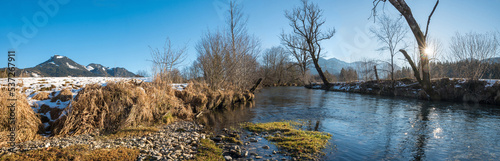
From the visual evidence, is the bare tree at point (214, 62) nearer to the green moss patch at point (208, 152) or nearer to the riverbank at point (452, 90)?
the green moss patch at point (208, 152)

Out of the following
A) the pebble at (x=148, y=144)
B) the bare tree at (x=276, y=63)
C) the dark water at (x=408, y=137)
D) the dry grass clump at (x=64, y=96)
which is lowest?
the dark water at (x=408, y=137)

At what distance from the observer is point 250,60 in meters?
17.0

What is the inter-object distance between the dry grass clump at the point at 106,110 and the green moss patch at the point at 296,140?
3540 mm

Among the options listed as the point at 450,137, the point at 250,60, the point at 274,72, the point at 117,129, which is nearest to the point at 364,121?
the point at 450,137

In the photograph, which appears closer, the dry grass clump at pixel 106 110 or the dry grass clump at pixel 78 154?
the dry grass clump at pixel 78 154

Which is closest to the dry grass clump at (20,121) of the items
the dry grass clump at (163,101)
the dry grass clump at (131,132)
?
the dry grass clump at (131,132)

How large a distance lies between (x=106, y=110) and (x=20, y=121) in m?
1.76

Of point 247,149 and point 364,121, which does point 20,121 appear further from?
point 364,121

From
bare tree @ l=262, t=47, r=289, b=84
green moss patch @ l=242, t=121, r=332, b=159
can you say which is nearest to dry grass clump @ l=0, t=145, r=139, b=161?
green moss patch @ l=242, t=121, r=332, b=159

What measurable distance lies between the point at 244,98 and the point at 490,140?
38.1 feet

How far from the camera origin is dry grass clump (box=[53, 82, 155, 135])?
5906 millimetres

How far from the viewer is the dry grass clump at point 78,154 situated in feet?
12.5

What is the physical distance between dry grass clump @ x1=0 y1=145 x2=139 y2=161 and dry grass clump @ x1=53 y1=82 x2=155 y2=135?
5.42ft

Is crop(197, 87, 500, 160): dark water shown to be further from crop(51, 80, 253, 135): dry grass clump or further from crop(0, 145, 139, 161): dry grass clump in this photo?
crop(0, 145, 139, 161): dry grass clump
